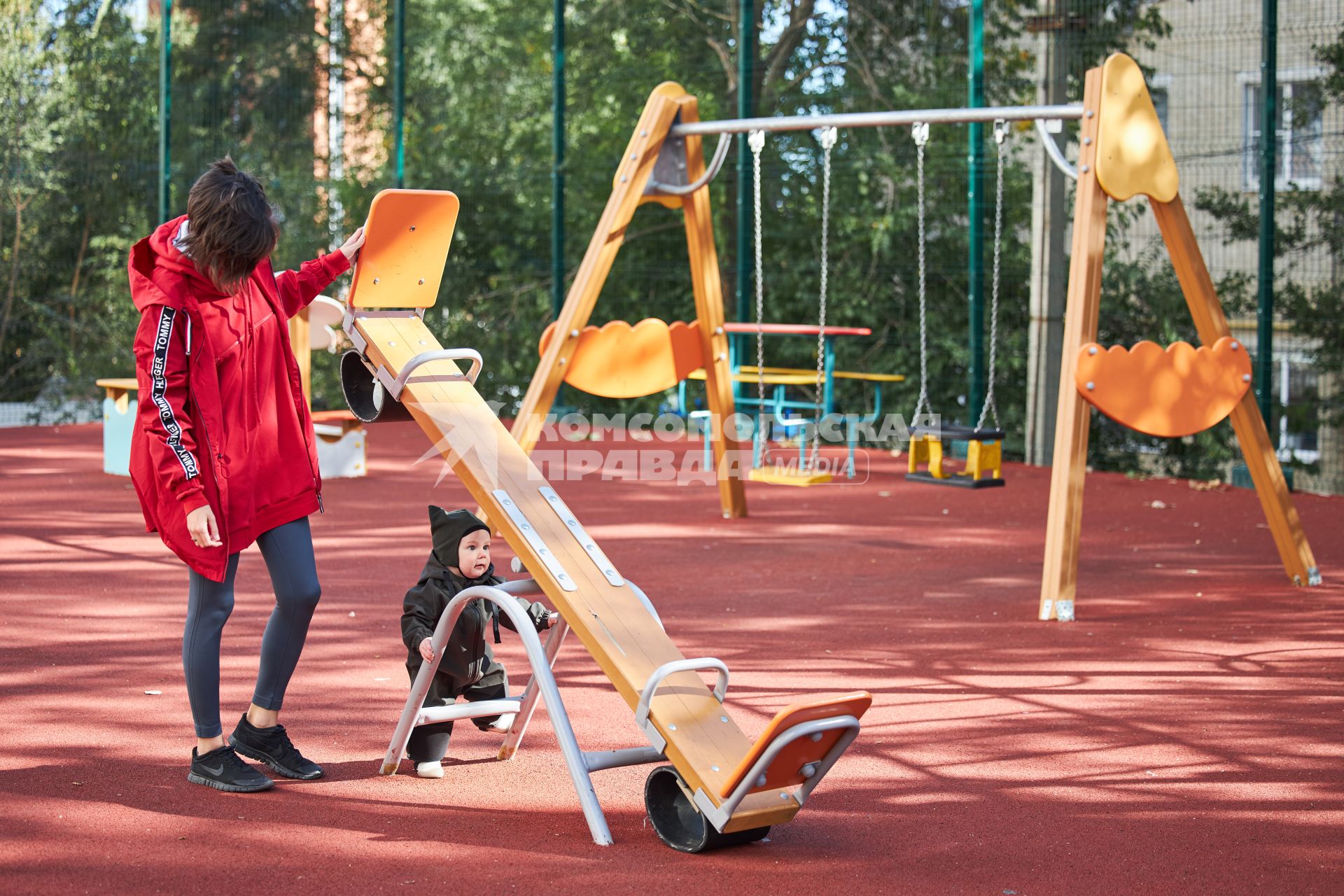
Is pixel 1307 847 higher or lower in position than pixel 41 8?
lower

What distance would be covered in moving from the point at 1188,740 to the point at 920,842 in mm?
1288

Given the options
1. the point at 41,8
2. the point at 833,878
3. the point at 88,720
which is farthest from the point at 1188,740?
the point at 41,8

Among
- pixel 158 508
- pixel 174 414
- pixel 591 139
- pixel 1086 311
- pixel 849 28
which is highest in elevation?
pixel 849 28

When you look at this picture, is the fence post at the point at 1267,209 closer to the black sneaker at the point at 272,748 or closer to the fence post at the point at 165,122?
the black sneaker at the point at 272,748

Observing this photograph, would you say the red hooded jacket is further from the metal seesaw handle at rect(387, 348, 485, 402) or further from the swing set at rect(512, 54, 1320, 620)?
the swing set at rect(512, 54, 1320, 620)

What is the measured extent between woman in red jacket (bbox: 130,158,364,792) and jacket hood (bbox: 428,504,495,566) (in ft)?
1.11

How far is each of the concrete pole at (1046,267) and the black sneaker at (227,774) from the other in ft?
29.7

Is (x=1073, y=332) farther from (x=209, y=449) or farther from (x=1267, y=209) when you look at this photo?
(x=1267, y=209)

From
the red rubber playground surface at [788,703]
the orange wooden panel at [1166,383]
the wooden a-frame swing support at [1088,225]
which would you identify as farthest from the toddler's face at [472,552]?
the orange wooden panel at [1166,383]

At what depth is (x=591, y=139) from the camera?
14.6 meters

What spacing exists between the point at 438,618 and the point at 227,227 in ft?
3.76

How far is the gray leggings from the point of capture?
138 inches

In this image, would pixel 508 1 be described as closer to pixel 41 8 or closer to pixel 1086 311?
pixel 41 8

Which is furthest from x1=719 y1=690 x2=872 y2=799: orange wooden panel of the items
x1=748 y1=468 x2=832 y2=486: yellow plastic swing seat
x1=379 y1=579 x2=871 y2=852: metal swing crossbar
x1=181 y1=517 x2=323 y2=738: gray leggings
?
x1=748 y1=468 x2=832 y2=486: yellow plastic swing seat
